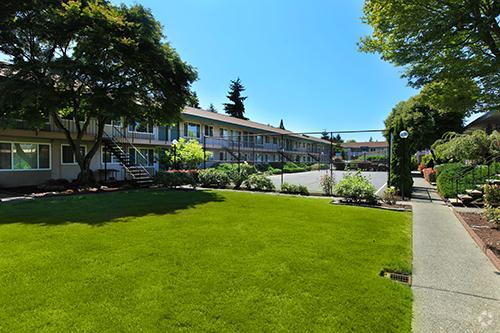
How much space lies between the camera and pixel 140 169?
1823cm

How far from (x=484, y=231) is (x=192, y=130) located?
76.3 ft

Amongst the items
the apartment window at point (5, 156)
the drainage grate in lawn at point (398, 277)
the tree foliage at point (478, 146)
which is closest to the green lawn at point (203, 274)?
the drainage grate in lawn at point (398, 277)

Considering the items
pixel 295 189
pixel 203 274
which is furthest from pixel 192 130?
pixel 203 274

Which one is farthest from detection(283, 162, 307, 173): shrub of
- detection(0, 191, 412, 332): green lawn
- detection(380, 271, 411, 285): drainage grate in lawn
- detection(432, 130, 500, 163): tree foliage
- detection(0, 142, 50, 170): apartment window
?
detection(380, 271, 411, 285): drainage grate in lawn

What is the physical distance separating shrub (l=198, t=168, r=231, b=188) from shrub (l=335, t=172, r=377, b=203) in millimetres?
7238

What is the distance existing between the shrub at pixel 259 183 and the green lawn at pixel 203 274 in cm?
716

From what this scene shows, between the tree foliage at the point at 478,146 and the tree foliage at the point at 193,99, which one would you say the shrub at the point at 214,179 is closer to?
the tree foliage at the point at 193,99

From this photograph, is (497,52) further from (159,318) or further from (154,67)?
(154,67)

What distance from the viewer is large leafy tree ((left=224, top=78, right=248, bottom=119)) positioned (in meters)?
58.3

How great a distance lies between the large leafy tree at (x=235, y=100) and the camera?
5831cm

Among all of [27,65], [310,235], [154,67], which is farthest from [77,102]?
[310,235]

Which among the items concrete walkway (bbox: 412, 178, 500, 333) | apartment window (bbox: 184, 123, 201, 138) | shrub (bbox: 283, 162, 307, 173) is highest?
apartment window (bbox: 184, 123, 201, 138)

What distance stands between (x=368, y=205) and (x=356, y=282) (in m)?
7.27

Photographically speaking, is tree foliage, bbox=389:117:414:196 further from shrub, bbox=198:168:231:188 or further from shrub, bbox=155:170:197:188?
A: shrub, bbox=155:170:197:188
